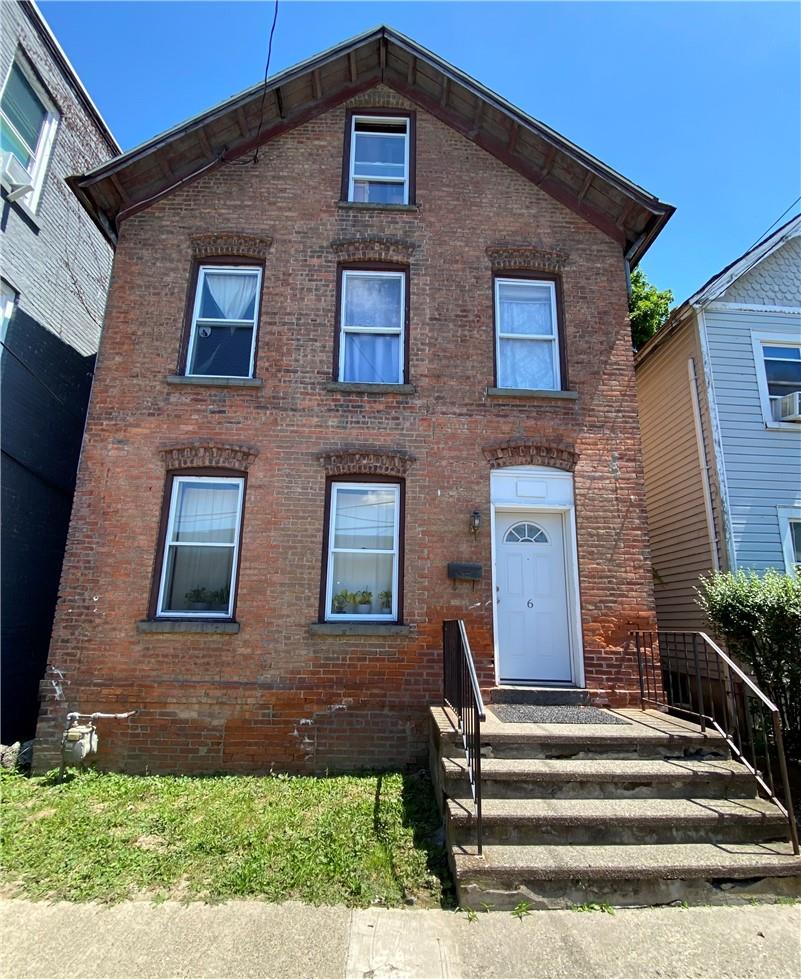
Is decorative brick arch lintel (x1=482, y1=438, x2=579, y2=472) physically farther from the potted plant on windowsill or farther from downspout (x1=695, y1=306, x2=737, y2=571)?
downspout (x1=695, y1=306, x2=737, y2=571)

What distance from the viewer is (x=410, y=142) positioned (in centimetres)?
880

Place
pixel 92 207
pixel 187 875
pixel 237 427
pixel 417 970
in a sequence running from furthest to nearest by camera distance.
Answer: pixel 92 207
pixel 237 427
pixel 187 875
pixel 417 970

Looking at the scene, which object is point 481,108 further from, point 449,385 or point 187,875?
point 187,875

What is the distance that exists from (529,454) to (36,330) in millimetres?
7392

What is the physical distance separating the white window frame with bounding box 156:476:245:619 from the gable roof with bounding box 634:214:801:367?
7.61 meters

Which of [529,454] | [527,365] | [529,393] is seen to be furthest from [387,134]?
[529,454]

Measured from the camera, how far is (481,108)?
845cm

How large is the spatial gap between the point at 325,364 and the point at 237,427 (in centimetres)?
143

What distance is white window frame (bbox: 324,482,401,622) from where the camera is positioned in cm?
691

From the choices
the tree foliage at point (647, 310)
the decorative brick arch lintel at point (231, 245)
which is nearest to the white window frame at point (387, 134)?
the decorative brick arch lintel at point (231, 245)

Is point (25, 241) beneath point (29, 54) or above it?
beneath

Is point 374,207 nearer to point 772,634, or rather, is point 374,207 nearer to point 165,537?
point 165,537

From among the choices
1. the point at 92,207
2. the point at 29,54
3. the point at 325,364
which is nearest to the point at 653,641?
the point at 325,364

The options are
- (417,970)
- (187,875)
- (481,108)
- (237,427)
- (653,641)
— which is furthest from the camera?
(481,108)
